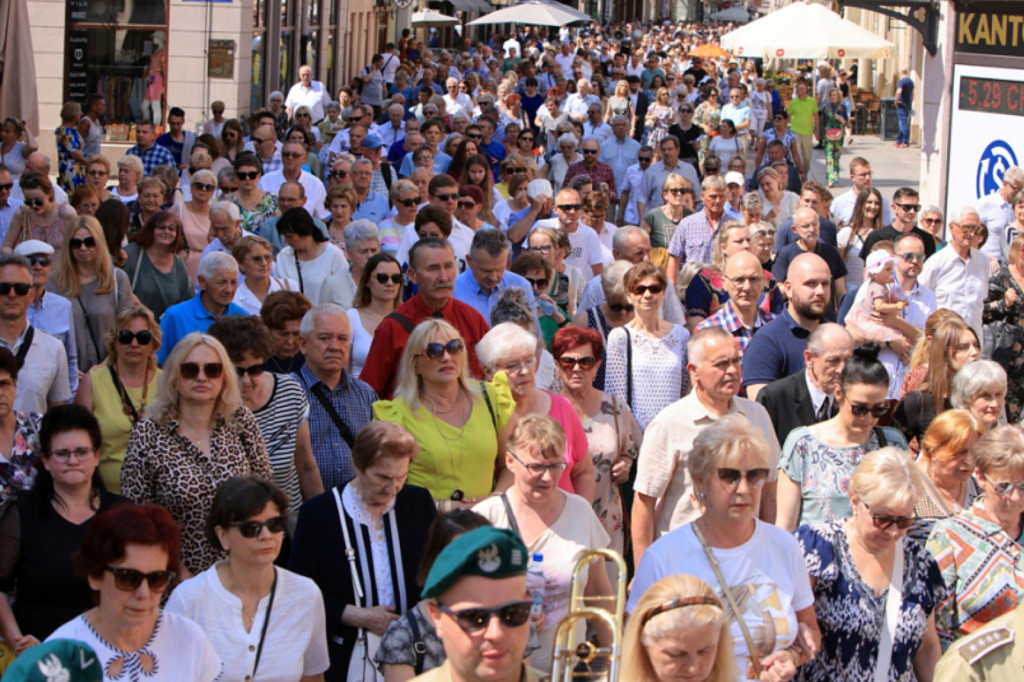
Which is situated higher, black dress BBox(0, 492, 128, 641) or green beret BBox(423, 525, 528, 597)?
green beret BBox(423, 525, 528, 597)

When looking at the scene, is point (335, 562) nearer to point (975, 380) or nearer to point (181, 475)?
point (181, 475)

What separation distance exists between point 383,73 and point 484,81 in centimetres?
272

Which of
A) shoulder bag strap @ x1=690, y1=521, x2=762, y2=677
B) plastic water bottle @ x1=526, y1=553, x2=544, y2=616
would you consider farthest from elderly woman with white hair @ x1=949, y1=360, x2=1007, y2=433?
plastic water bottle @ x1=526, y1=553, x2=544, y2=616

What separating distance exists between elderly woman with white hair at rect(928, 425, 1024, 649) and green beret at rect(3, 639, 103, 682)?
3.18 meters

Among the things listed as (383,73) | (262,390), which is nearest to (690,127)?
(383,73)

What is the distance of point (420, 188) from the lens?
12102 millimetres

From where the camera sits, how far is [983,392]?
6.61 metres

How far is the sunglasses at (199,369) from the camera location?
18.7 feet

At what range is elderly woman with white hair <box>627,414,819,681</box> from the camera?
476 cm

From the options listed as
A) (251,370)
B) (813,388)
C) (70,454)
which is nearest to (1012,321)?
(813,388)

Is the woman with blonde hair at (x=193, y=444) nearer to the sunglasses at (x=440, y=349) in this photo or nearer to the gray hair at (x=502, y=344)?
the sunglasses at (x=440, y=349)

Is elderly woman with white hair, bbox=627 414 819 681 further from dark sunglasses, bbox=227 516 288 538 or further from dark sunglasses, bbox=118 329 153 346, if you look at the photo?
dark sunglasses, bbox=118 329 153 346

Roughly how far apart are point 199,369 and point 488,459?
3.98 feet

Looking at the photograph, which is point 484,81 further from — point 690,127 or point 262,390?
point 262,390
